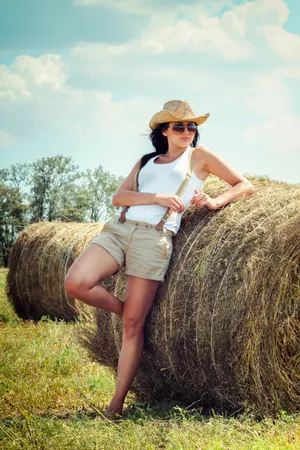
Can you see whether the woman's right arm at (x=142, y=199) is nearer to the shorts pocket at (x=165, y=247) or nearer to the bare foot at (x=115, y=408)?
the shorts pocket at (x=165, y=247)

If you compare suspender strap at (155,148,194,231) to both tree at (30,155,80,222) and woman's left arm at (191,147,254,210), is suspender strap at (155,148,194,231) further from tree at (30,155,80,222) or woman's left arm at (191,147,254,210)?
tree at (30,155,80,222)

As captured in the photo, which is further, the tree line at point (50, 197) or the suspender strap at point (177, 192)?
the tree line at point (50, 197)

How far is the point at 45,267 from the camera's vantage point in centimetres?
1017

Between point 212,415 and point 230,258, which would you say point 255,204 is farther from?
point 212,415

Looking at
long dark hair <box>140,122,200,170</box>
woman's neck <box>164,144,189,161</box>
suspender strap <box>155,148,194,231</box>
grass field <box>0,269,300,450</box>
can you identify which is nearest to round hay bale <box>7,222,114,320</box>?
grass field <box>0,269,300,450</box>

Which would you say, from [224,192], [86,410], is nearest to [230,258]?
[224,192]

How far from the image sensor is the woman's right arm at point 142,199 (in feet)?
15.8

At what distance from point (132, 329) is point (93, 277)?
1.70 feet

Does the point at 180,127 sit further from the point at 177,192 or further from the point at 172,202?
the point at 172,202

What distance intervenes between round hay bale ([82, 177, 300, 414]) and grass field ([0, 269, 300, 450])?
22 centimetres

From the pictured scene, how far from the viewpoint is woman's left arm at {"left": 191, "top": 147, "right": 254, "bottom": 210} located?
4.90 metres

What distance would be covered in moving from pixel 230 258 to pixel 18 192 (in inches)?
1613

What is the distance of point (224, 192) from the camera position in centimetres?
529

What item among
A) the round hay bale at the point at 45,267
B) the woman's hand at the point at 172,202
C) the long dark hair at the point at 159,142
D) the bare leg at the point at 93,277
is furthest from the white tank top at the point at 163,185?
the round hay bale at the point at 45,267
